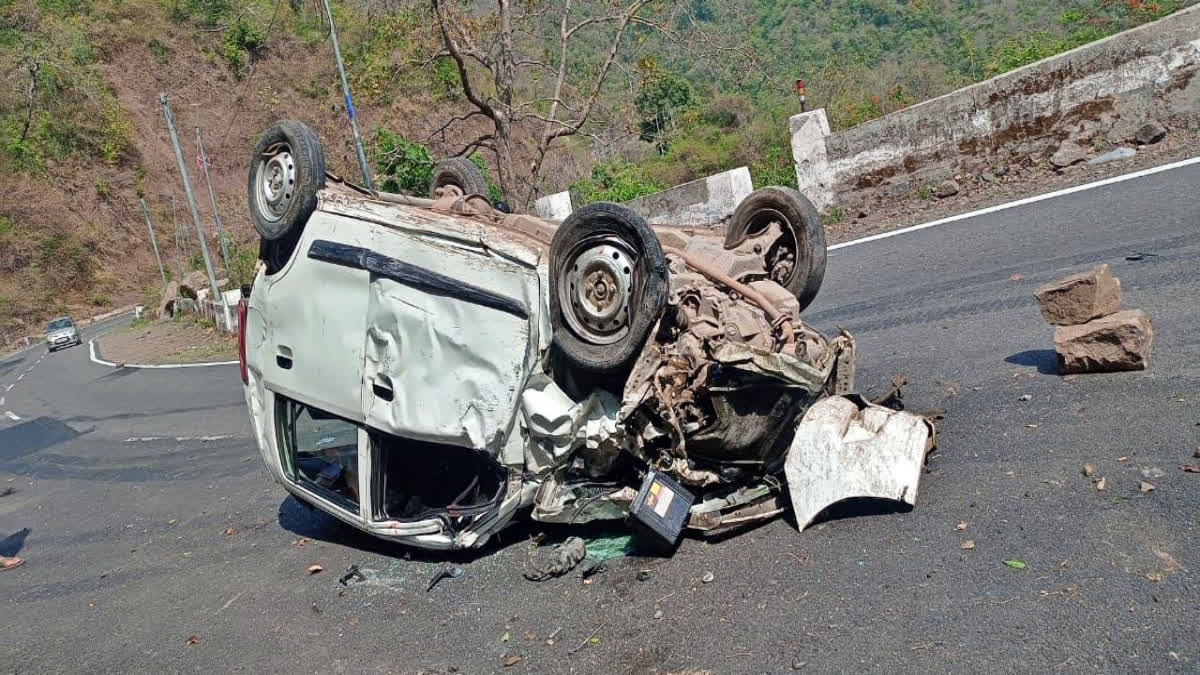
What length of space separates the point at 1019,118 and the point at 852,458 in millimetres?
8312

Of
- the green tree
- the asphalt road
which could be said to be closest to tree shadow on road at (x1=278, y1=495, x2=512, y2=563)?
the asphalt road

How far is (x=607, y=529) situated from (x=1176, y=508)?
2557 millimetres

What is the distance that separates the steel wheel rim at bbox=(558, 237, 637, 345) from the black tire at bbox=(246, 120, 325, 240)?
1.69 meters

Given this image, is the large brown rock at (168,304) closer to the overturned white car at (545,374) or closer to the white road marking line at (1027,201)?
the white road marking line at (1027,201)

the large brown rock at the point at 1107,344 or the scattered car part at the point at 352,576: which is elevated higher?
the large brown rock at the point at 1107,344

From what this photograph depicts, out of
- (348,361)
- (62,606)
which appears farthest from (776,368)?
(62,606)

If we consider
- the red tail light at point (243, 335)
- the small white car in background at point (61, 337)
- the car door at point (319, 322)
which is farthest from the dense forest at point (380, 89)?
the car door at point (319, 322)

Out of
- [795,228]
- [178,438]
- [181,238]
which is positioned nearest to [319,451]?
[795,228]

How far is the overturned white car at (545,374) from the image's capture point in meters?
4.00

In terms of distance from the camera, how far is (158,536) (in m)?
6.73

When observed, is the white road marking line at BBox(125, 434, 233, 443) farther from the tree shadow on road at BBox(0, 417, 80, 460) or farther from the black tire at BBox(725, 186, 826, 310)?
the black tire at BBox(725, 186, 826, 310)

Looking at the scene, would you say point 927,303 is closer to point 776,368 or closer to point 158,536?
point 776,368

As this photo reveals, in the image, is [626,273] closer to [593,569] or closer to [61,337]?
[593,569]

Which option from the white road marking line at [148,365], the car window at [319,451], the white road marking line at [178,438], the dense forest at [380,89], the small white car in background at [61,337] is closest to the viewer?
the car window at [319,451]
